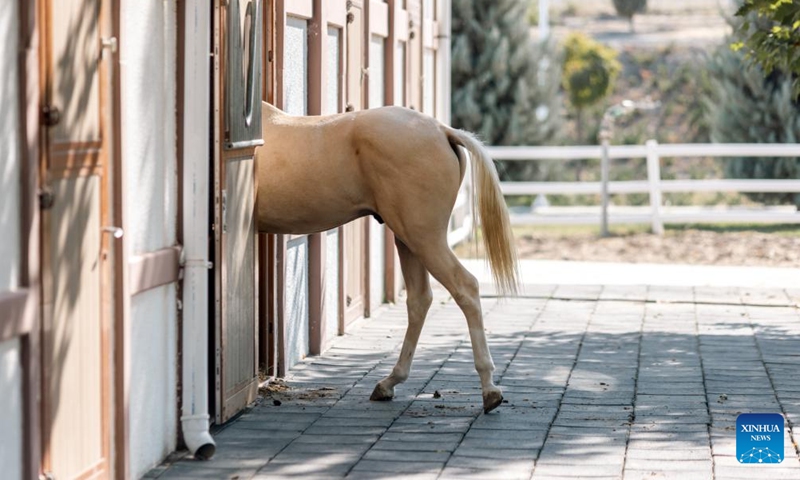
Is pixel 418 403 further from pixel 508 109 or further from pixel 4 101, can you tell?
pixel 508 109

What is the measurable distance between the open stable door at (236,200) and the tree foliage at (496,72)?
15905mm

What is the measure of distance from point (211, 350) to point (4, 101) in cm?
249

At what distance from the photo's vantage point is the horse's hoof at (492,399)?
688 cm

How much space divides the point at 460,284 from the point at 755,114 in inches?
588

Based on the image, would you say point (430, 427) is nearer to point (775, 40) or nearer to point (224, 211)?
point (224, 211)

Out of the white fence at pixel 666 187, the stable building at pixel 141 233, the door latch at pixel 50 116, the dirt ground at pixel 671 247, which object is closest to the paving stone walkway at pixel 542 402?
the stable building at pixel 141 233

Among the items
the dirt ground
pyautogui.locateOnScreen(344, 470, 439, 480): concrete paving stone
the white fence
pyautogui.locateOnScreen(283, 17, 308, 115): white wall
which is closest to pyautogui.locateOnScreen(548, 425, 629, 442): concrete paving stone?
pyautogui.locateOnScreen(344, 470, 439, 480): concrete paving stone

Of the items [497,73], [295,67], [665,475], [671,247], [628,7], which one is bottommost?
[665,475]

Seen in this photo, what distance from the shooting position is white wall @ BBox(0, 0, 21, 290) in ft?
13.6

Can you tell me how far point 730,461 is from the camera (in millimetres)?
5816

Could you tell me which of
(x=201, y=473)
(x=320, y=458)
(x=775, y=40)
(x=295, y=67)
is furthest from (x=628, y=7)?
(x=201, y=473)

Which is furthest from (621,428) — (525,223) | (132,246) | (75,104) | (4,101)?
(525,223)

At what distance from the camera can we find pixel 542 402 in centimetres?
722

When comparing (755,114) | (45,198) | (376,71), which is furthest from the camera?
(755,114)
